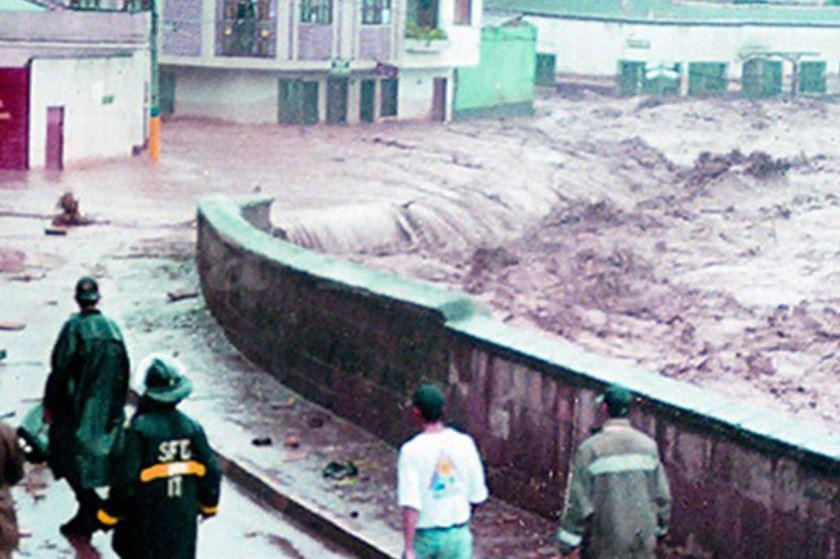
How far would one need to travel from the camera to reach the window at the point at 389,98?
51531 millimetres

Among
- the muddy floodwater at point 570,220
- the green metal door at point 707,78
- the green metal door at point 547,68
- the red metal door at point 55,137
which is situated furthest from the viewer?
the green metal door at point 707,78

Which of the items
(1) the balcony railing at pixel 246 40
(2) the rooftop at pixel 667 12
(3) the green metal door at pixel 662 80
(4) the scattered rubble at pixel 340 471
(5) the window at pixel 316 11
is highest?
(2) the rooftop at pixel 667 12

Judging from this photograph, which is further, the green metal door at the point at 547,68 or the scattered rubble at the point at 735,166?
the green metal door at the point at 547,68

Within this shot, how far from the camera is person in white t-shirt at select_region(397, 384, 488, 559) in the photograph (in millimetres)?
7352

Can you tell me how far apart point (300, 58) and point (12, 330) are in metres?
31.5

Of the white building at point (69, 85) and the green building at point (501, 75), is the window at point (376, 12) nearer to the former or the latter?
the green building at point (501, 75)

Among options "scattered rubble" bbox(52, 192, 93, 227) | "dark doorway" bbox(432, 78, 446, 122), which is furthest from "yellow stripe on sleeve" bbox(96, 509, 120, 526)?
"dark doorway" bbox(432, 78, 446, 122)

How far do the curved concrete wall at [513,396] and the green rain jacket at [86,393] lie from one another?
8.84ft

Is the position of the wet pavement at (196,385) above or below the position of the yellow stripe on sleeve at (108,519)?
below

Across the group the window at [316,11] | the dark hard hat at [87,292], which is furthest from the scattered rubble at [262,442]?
the window at [316,11]

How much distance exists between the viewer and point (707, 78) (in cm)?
6900

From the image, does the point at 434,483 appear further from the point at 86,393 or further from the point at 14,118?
the point at 14,118

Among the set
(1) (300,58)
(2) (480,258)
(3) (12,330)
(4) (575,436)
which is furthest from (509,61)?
(4) (575,436)

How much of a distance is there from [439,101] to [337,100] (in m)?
5.98
